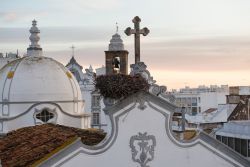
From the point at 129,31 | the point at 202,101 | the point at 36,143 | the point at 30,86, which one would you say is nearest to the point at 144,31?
the point at 129,31

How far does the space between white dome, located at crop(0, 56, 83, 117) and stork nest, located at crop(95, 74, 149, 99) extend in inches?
801

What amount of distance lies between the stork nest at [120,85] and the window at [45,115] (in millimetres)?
20571

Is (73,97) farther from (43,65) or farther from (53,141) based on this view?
(53,141)

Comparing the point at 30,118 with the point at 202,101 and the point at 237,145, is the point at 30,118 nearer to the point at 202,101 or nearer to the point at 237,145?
the point at 237,145

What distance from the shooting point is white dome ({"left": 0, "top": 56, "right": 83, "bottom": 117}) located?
3347cm

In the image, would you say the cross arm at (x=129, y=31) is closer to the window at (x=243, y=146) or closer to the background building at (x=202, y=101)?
the window at (x=243, y=146)

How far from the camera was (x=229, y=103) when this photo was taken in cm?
4059

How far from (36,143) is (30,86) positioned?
18.2 meters

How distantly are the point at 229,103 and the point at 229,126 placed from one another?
16.4 m

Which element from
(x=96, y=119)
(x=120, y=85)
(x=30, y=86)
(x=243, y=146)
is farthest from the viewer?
(x=96, y=119)

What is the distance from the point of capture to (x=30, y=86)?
3341 cm

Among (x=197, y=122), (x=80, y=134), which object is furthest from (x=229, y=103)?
(x=80, y=134)

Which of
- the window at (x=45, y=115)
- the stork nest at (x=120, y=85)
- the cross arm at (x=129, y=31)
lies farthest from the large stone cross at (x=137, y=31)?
the window at (x=45, y=115)

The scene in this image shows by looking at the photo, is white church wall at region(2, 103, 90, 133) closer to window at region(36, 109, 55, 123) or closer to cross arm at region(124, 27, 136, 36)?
window at region(36, 109, 55, 123)
